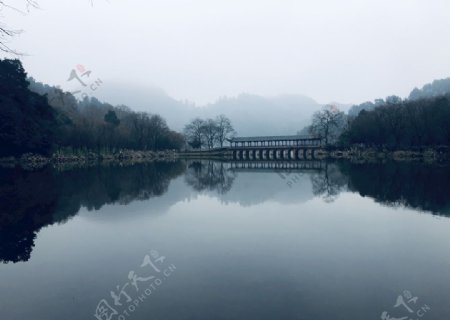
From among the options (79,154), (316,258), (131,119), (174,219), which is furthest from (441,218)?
(131,119)

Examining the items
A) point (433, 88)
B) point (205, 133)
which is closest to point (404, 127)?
point (205, 133)

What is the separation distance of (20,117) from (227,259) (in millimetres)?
56409

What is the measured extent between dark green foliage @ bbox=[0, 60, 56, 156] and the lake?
4120 cm

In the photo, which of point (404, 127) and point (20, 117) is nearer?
point (20, 117)

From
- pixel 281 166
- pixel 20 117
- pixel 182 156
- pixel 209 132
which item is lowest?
pixel 281 166

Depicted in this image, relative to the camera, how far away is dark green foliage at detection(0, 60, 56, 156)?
5266 centimetres

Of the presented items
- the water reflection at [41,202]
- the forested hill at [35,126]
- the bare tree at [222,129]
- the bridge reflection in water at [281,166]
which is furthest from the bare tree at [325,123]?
the water reflection at [41,202]

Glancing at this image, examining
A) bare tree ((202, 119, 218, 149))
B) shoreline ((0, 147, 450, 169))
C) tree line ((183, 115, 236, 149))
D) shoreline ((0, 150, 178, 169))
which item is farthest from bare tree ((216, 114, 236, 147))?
shoreline ((0, 150, 178, 169))

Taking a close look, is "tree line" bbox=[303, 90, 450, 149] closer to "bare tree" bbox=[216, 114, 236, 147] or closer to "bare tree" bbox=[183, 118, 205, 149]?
"bare tree" bbox=[216, 114, 236, 147]

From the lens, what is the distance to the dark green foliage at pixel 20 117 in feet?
173

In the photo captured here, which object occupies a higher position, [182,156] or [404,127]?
[404,127]

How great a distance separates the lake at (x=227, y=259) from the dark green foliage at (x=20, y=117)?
41200 millimetres

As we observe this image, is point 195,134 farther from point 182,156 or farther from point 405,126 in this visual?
point 405,126

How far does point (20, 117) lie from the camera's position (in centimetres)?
5388
